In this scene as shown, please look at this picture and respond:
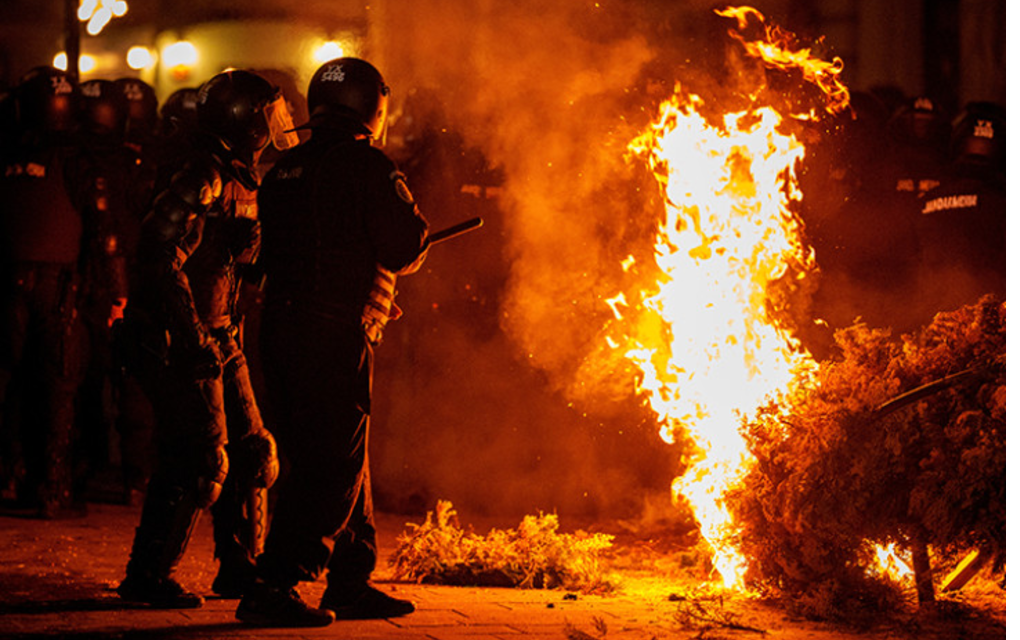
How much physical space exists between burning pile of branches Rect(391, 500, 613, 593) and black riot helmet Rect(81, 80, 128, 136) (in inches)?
186

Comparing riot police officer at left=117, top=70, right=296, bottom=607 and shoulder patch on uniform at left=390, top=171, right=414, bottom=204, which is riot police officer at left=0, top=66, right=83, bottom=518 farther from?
shoulder patch on uniform at left=390, top=171, right=414, bottom=204

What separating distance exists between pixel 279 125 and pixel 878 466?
9.70ft

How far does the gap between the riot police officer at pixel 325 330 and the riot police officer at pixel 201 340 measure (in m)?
0.35

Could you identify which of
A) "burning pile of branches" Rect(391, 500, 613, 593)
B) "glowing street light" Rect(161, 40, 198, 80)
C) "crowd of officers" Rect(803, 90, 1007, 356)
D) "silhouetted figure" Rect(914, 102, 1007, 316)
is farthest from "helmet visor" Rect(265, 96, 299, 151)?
"glowing street light" Rect(161, 40, 198, 80)

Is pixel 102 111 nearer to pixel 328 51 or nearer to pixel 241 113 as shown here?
pixel 328 51

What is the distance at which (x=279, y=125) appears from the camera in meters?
5.61

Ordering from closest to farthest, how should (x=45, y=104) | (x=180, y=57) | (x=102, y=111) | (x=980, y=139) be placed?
(x=45, y=104) < (x=102, y=111) < (x=980, y=139) < (x=180, y=57)

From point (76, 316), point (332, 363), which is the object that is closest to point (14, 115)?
point (76, 316)

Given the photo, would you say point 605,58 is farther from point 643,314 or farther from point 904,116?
point 904,116

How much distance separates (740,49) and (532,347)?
2465 millimetres

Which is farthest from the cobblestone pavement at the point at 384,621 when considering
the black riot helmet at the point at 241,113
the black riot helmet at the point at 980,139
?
the black riot helmet at the point at 980,139

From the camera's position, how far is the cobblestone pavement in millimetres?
4602

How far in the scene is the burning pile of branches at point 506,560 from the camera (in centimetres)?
604

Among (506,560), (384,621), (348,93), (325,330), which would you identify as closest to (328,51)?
(348,93)
